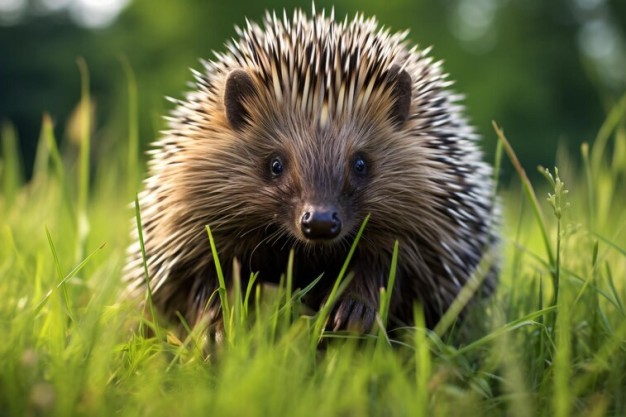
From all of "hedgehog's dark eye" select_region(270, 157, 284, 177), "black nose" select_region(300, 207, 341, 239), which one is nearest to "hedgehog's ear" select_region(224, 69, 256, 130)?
"hedgehog's dark eye" select_region(270, 157, 284, 177)

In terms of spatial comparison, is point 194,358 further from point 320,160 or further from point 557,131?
point 557,131

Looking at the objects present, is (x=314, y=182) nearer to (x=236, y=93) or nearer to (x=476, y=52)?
(x=236, y=93)

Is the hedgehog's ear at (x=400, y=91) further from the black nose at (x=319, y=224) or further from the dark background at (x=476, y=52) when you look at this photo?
the dark background at (x=476, y=52)

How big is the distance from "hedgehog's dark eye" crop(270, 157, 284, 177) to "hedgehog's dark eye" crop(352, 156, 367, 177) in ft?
0.94

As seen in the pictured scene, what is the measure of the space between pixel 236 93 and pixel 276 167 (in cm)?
39

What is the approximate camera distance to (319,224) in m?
2.76

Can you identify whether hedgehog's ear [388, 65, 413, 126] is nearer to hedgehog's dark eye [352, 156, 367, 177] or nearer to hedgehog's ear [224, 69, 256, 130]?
hedgehog's dark eye [352, 156, 367, 177]

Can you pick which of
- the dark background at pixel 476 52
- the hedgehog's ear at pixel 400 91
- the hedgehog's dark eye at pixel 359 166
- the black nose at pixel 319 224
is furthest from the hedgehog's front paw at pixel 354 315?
the dark background at pixel 476 52

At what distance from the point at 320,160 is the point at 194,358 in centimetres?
89

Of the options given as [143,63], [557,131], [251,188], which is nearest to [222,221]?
[251,188]

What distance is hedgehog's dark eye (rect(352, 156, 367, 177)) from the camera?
320cm

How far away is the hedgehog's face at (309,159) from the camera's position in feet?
9.65

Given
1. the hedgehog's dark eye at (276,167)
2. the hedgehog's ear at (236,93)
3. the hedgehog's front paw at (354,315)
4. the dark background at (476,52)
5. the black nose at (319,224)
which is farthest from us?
the dark background at (476,52)

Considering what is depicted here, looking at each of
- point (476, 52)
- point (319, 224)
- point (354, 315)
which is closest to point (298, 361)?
point (319, 224)
